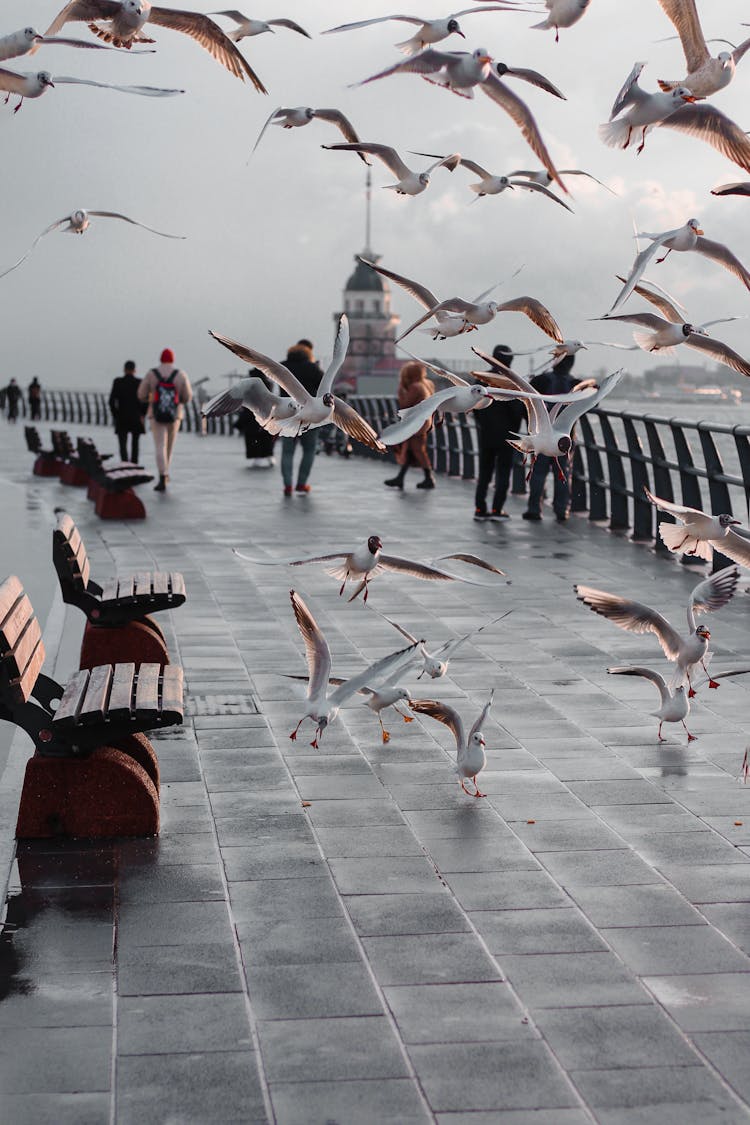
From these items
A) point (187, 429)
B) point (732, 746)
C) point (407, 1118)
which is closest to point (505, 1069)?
point (407, 1118)

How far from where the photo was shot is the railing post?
15.2 meters

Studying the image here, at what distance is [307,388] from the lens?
18375mm

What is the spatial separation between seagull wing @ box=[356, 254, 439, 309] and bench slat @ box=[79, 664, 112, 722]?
5.50 feet

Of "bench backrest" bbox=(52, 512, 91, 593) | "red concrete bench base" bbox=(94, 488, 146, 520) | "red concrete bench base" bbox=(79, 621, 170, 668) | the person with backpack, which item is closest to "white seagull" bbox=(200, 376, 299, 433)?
"bench backrest" bbox=(52, 512, 91, 593)

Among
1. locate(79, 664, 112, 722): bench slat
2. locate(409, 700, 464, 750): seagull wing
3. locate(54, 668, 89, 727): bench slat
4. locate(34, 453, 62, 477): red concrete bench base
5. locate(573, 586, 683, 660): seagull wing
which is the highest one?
locate(573, 586, 683, 660): seagull wing

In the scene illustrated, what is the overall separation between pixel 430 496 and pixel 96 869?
15480 mm

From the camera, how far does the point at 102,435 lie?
148 feet

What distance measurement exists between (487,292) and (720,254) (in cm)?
72

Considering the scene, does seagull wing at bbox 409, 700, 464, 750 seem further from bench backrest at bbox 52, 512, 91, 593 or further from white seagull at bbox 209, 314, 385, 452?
bench backrest at bbox 52, 512, 91, 593

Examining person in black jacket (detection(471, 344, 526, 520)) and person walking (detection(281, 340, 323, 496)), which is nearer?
person in black jacket (detection(471, 344, 526, 520))

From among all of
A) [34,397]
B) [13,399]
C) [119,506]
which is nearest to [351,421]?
[119,506]

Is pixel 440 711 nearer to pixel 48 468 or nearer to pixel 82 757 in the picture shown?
pixel 82 757

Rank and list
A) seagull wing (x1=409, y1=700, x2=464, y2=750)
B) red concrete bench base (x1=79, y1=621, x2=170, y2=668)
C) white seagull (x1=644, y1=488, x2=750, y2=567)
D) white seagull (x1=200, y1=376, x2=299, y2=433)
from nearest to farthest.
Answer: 1. white seagull (x1=200, y1=376, x2=299, y2=433)
2. white seagull (x1=644, y1=488, x2=750, y2=567)
3. seagull wing (x1=409, y1=700, x2=464, y2=750)
4. red concrete bench base (x1=79, y1=621, x2=170, y2=668)

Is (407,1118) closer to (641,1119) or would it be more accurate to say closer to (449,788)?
(641,1119)
